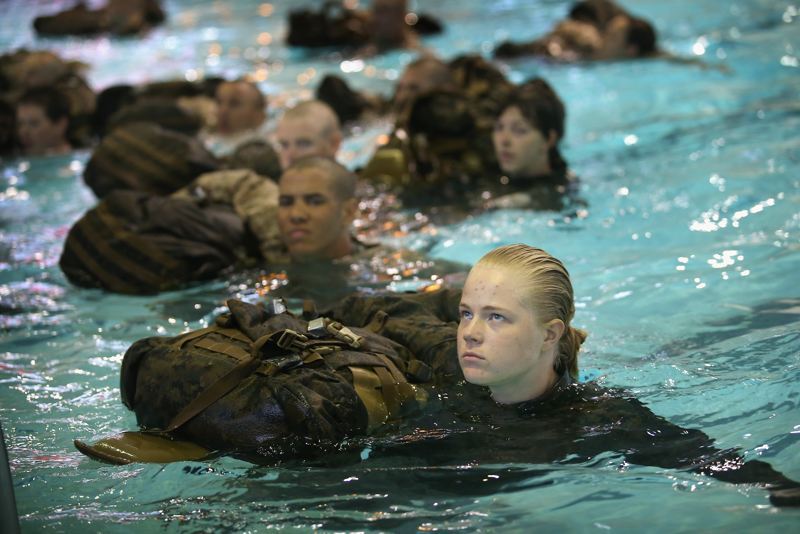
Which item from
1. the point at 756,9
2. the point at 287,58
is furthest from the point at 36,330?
the point at 756,9

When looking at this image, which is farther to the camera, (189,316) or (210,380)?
(189,316)

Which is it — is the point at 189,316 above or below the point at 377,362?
below

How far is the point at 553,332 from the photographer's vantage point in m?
4.19

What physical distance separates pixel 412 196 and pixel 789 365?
13.0 ft

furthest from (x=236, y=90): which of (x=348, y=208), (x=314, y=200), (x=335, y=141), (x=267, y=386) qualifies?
(x=267, y=386)

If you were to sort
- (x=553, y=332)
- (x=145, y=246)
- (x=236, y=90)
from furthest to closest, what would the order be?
(x=236, y=90)
(x=145, y=246)
(x=553, y=332)

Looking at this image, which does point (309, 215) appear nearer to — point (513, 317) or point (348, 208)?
point (348, 208)

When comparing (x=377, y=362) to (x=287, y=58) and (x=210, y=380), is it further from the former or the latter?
(x=287, y=58)

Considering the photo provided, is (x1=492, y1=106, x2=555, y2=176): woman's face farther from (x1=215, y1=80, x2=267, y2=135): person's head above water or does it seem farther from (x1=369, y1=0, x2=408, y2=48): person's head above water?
(x1=369, y1=0, x2=408, y2=48): person's head above water

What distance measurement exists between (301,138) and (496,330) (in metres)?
4.20

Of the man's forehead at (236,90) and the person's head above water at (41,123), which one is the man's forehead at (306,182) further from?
the person's head above water at (41,123)

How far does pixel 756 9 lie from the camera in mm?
13359

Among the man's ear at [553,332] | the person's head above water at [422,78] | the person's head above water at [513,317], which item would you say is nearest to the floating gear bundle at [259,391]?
the person's head above water at [513,317]

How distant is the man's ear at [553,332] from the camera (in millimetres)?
4152
